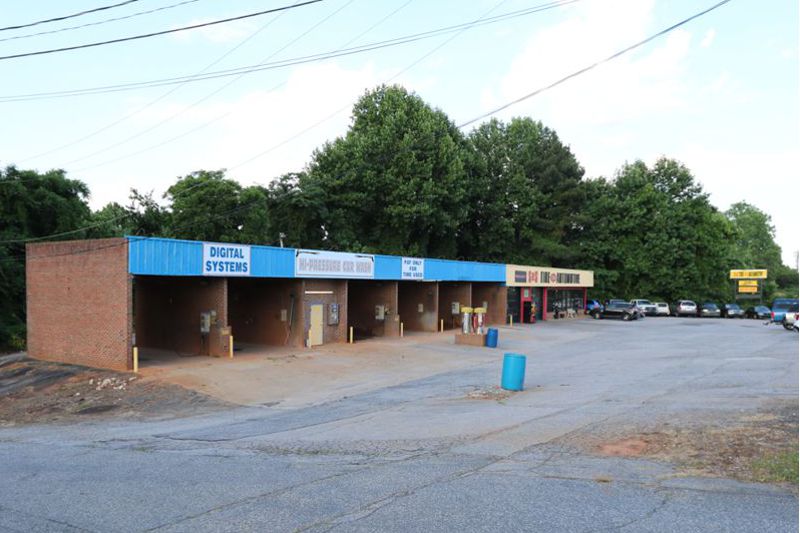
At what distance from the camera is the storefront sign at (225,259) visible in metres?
22.0

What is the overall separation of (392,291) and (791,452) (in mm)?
25658

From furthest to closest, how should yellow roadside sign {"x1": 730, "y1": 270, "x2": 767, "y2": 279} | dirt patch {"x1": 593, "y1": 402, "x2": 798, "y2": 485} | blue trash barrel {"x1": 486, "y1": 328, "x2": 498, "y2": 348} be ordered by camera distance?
yellow roadside sign {"x1": 730, "y1": 270, "x2": 767, "y2": 279}, blue trash barrel {"x1": 486, "y1": 328, "x2": 498, "y2": 348}, dirt patch {"x1": 593, "y1": 402, "x2": 798, "y2": 485}

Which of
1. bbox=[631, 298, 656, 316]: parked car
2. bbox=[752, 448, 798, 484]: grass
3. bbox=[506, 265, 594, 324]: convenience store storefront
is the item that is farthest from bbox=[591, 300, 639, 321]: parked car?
bbox=[752, 448, 798, 484]: grass

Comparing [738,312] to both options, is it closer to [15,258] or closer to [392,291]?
[392,291]

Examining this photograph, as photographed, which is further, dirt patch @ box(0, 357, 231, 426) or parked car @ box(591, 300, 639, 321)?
parked car @ box(591, 300, 639, 321)

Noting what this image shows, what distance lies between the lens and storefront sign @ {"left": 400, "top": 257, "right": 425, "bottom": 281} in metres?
32.8

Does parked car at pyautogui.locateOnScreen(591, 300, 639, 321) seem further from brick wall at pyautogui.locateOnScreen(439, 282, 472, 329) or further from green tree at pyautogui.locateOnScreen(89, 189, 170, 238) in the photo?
green tree at pyautogui.locateOnScreen(89, 189, 170, 238)

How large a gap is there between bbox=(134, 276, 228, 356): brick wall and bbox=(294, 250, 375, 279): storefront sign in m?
3.72

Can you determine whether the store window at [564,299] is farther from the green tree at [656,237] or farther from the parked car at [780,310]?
the parked car at [780,310]

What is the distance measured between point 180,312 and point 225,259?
4030 mm

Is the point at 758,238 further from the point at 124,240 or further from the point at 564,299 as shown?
A: the point at 124,240

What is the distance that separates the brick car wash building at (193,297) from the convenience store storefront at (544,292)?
1232 centimetres

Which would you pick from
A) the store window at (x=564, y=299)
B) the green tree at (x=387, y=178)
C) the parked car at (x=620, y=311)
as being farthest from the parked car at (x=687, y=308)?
the green tree at (x=387, y=178)

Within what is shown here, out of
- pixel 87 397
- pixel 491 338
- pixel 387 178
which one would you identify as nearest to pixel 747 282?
pixel 387 178
